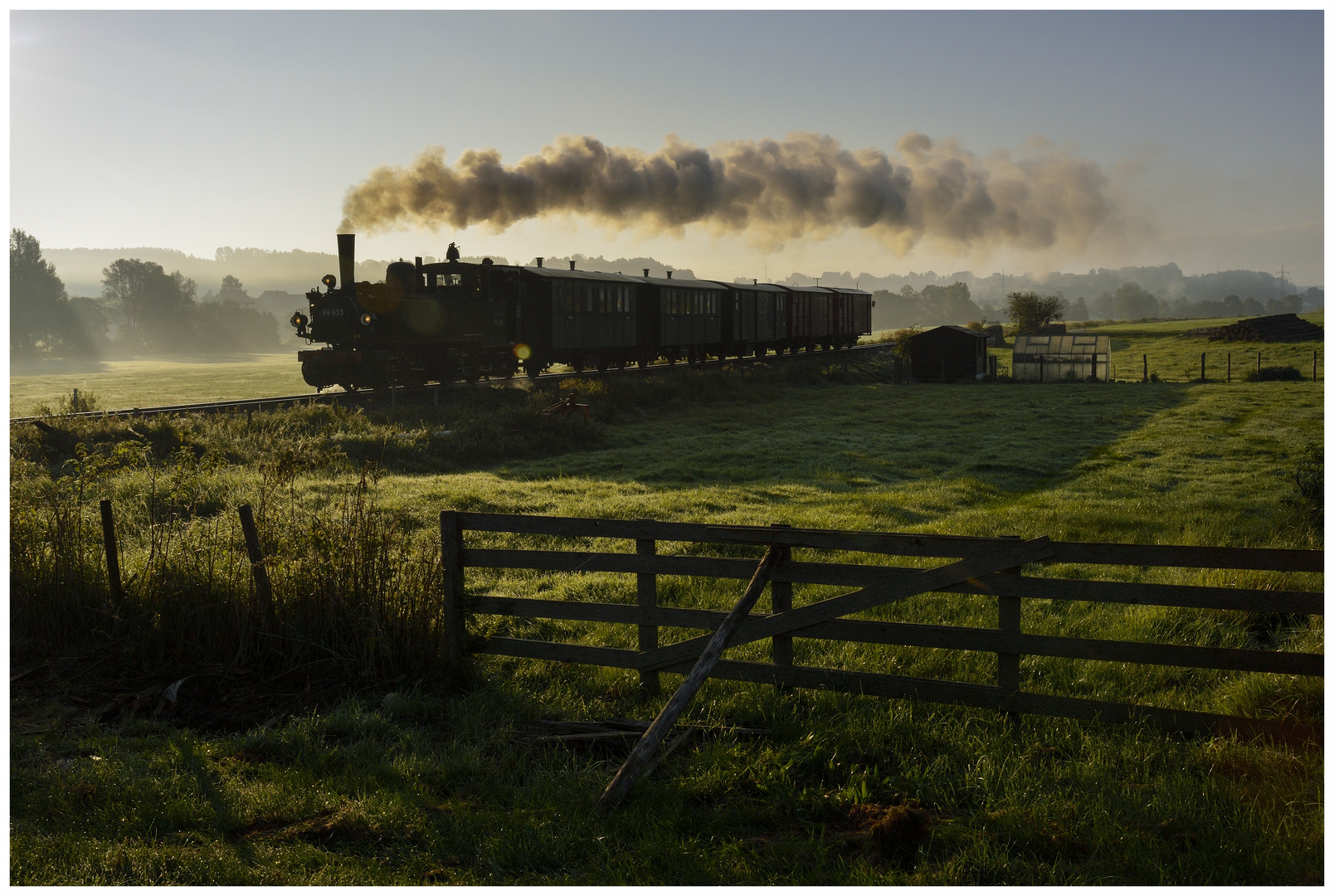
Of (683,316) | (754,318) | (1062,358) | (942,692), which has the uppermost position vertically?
(754,318)

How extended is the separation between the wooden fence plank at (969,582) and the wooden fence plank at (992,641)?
26 cm

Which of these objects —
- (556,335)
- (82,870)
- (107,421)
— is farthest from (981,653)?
(556,335)

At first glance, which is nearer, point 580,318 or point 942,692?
point 942,692

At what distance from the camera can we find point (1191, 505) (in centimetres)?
1295

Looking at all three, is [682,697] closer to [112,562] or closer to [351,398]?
[112,562]

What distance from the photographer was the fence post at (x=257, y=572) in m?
6.54

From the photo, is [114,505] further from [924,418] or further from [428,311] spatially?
[924,418]

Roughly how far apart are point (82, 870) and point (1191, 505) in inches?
553

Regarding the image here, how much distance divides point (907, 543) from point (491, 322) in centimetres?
2294

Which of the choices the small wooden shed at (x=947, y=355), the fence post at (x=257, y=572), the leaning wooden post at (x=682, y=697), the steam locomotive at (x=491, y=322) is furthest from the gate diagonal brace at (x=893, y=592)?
the small wooden shed at (x=947, y=355)

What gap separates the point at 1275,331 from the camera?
2103 inches

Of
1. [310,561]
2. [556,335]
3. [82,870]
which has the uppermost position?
[556,335]

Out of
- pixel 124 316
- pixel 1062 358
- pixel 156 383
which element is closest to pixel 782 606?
pixel 1062 358

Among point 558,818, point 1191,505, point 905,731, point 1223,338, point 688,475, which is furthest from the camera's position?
point 1223,338
